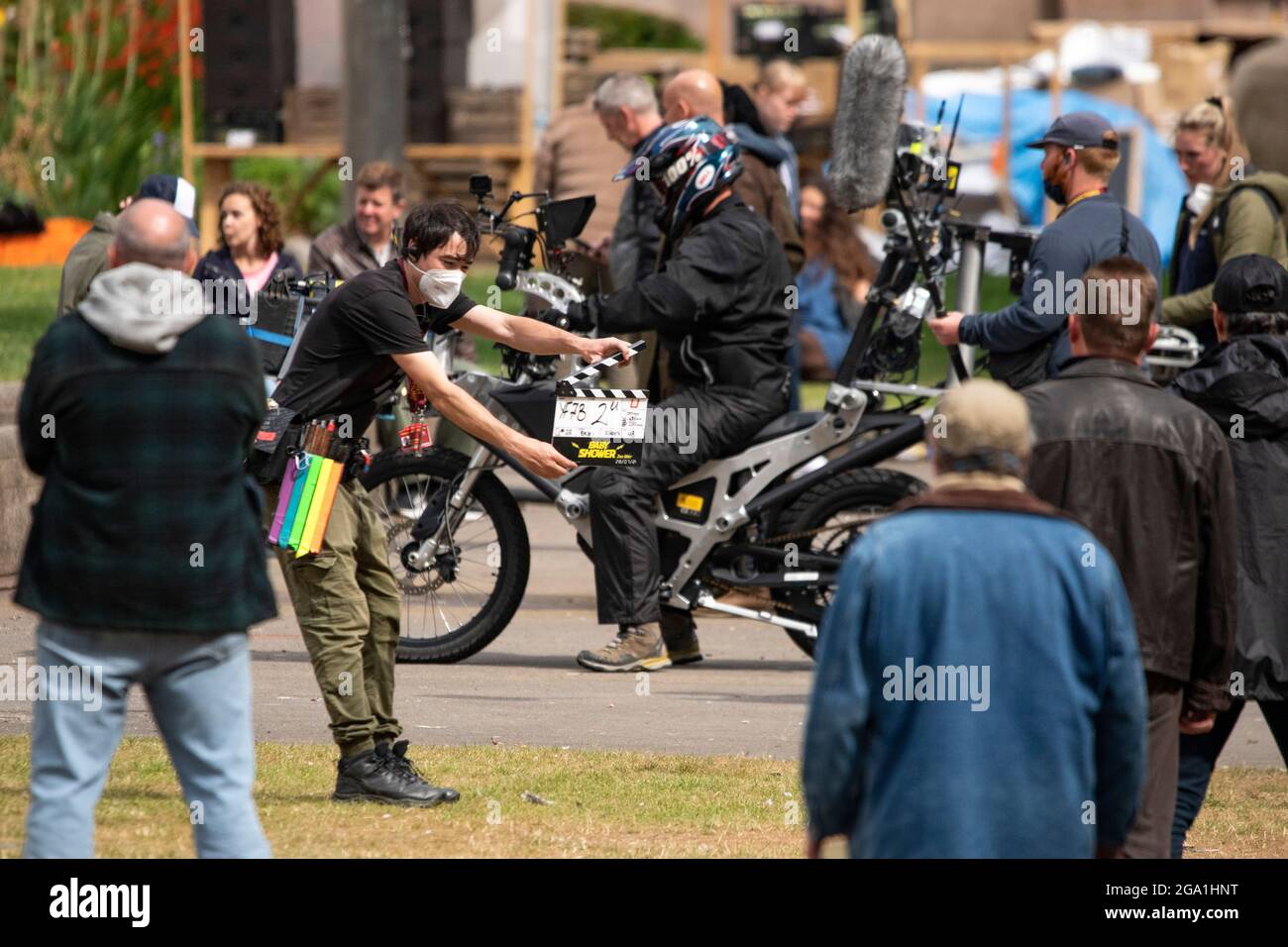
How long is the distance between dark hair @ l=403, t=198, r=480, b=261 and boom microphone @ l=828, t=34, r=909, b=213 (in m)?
2.74

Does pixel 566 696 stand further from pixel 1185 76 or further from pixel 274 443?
pixel 1185 76

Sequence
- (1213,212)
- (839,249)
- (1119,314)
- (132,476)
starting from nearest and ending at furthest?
(132,476) → (1119,314) → (1213,212) → (839,249)

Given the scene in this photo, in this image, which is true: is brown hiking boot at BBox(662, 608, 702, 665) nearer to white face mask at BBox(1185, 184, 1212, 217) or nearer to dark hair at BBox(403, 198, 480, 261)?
dark hair at BBox(403, 198, 480, 261)

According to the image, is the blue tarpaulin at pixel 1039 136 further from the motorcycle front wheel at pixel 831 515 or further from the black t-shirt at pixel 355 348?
the black t-shirt at pixel 355 348

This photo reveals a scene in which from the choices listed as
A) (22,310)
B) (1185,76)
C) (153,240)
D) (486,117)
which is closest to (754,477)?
(153,240)

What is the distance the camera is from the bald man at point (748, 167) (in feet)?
33.1

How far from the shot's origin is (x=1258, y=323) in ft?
20.0

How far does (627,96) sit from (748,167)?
749mm

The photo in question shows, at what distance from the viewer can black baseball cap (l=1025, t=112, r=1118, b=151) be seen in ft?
25.1

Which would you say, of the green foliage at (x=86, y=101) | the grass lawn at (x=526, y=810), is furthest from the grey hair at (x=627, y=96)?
the green foliage at (x=86, y=101)

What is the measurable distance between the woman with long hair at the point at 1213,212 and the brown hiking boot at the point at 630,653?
2853 mm

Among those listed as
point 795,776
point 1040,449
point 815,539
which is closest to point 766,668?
point 815,539

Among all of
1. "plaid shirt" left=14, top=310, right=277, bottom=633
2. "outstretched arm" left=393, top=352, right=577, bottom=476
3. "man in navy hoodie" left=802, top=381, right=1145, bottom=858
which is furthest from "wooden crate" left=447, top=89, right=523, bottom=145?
"man in navy hoodie" left=802, top=381, right=1145, bottom=858

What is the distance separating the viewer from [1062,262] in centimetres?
751
